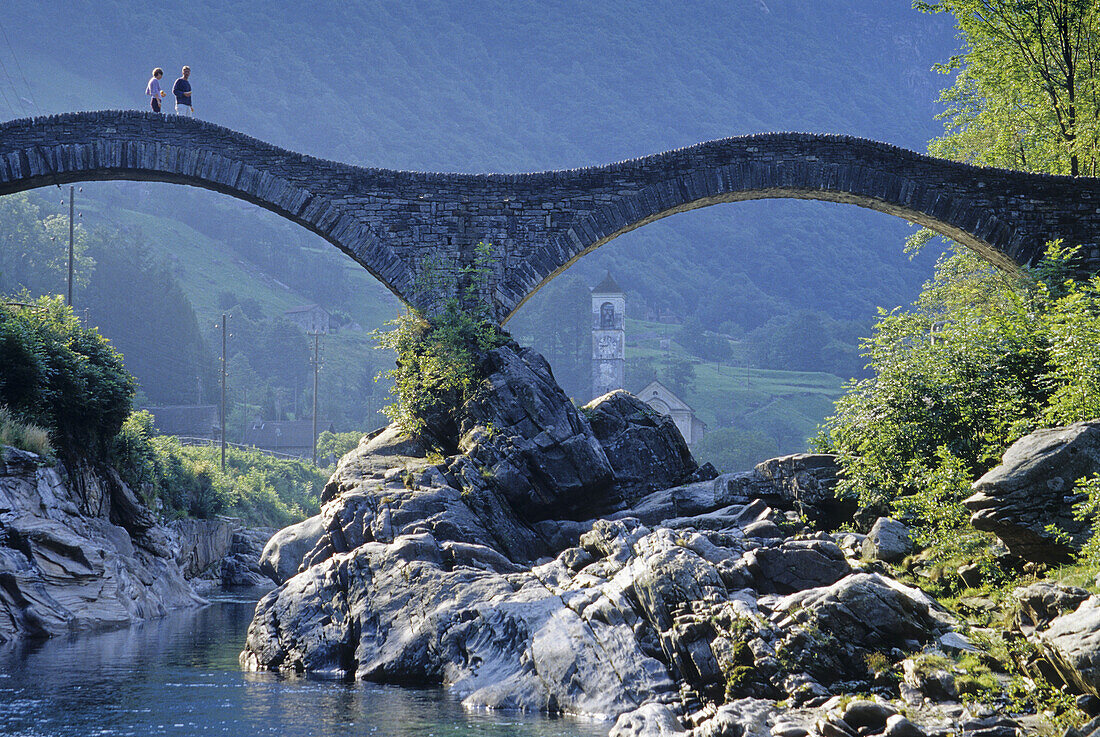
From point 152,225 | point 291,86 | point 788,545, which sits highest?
point 291,86

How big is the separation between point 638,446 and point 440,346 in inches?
151

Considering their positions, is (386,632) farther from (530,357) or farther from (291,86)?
(291,86)

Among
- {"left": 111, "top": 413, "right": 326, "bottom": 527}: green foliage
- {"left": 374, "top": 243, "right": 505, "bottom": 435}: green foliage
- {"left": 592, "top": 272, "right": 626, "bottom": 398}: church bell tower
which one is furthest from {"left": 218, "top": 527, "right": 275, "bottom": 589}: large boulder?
{"left": 592, "top": 272, "right": 626, "bottom": 398}: church bell tower

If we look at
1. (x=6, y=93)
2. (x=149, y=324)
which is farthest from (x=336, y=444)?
(x=6, y=93)

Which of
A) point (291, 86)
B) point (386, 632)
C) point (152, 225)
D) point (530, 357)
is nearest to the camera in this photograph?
point (386, 632)

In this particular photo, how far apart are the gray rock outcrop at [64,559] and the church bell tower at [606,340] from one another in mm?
72312

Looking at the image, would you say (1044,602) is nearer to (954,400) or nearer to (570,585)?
(954,400)

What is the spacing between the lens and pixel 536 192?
61.9 feet

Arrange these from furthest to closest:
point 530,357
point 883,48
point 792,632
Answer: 1. point 883,48
2. point 530,357
3. point 792,632

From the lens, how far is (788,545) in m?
10.8

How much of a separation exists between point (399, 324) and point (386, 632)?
8125 millimetres

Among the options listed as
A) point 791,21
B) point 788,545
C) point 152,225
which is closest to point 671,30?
point 791,21

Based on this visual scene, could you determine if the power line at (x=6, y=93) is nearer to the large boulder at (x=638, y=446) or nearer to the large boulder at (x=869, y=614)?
the large boulder at (x=638, y=446)

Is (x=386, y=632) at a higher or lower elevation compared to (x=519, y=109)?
lower
